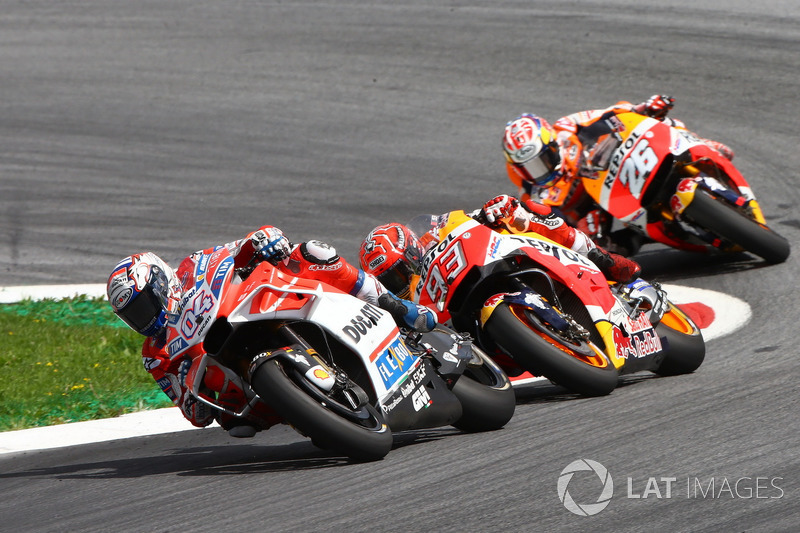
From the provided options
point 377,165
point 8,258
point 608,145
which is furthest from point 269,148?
point 608,145

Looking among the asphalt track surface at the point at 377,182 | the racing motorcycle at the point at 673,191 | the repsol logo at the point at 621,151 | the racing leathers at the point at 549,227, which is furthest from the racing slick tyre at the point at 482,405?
the repsol logo at the point at 621,151

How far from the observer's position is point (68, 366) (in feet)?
30.1

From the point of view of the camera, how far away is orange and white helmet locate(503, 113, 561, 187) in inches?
402

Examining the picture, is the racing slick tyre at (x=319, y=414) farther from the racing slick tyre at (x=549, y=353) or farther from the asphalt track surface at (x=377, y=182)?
the racing slick tyre at (x=549, y=353)

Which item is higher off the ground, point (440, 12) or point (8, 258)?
point (440, 12)

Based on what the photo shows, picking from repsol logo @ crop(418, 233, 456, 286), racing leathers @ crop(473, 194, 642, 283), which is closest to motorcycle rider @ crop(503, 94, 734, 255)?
racing leathers @ crop(473, 194, 642, 283)

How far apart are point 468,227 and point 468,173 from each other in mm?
7265

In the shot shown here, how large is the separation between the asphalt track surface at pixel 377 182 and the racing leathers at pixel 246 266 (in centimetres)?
30

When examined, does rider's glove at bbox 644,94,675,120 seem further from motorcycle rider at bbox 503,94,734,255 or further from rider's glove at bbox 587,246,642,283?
rider's glove at bbox 587,246,642,283

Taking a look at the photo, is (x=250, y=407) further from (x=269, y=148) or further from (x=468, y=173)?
(x=269, y=148)

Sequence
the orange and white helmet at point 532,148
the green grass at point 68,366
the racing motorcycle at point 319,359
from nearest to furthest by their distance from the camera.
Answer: the racing motorcycle at point 319,359, the green grass at point 68,366, the orange and white helmet at point 532,148

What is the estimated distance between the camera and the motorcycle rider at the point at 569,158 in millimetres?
10250

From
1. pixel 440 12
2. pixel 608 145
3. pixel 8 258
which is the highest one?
pixel 608 145

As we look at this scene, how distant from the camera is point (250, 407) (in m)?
6.17
